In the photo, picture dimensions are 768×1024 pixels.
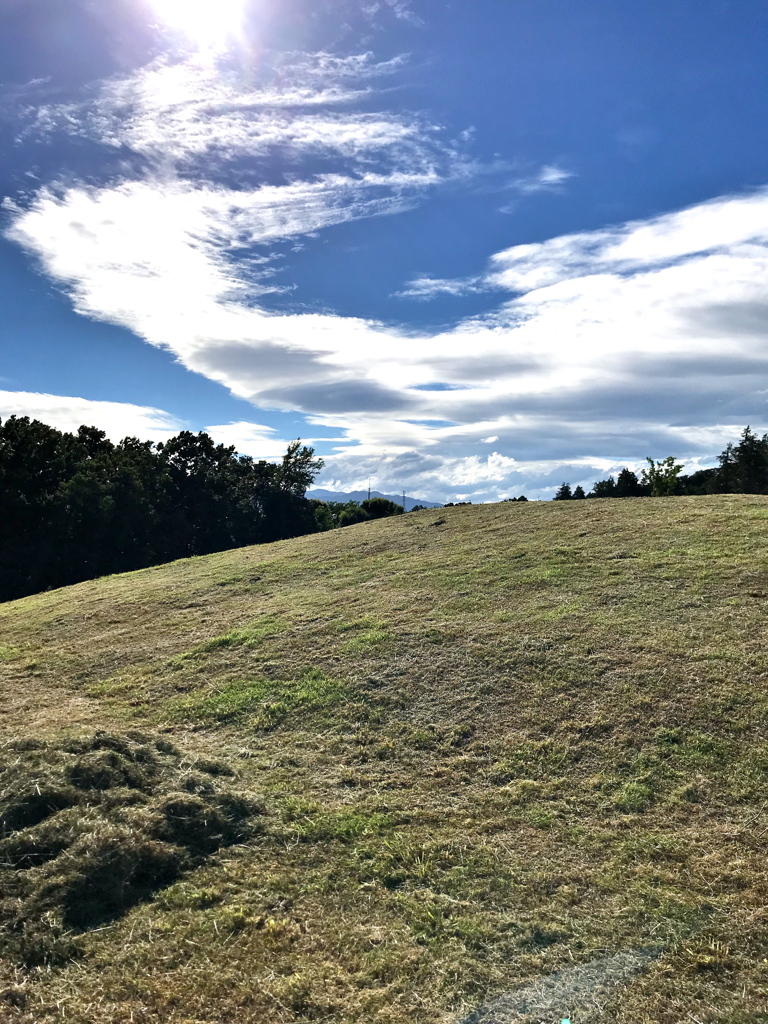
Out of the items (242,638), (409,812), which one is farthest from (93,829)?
(242,638)

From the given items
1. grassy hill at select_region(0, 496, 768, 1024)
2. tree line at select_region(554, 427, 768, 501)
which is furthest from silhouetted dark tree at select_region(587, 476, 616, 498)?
grassy hill at select_region(0, 496, 768, 1024)

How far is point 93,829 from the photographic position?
4168mm

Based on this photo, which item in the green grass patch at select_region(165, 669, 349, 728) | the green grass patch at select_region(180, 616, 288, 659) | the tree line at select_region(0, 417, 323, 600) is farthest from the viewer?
the tree line at select_region(0, 417, 323, 600)

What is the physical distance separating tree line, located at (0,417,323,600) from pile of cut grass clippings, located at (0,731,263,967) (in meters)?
24.2

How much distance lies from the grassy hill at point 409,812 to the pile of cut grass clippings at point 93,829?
0.02m

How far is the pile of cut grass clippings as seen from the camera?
360 centimetres

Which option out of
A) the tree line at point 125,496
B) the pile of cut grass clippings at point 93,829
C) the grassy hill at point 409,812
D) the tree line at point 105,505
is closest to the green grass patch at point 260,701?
the grassy hill at point 409,812

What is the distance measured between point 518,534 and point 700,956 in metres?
10.3

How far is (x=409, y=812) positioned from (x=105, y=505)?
26.2 metres

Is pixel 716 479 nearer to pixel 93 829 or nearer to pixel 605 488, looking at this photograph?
pixel 605 488

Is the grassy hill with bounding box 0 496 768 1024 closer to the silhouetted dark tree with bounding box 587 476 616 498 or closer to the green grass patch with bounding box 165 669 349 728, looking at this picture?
the green grass patch with bounding box 165 669 349 728

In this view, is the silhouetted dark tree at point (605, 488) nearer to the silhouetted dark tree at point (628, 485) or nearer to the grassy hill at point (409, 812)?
the silhouetted dark tree at point (628, 485)

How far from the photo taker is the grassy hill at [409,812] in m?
3.21

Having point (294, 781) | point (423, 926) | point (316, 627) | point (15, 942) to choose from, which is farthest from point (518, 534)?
point (15, 942)
